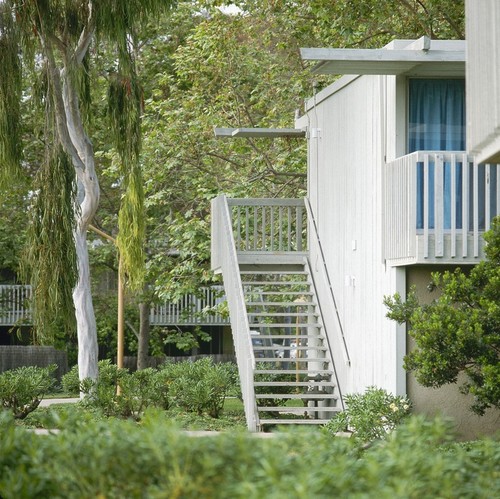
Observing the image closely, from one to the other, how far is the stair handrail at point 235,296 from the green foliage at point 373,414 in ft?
7.64

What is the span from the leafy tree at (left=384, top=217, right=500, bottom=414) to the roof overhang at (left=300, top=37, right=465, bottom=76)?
2.80 m

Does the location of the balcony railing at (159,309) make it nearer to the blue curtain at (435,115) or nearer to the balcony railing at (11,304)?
the balcony railing at (11,304)

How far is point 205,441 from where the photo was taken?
19.2ft

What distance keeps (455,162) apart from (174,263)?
17.0 metres

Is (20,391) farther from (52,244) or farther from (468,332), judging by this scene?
(468,332)

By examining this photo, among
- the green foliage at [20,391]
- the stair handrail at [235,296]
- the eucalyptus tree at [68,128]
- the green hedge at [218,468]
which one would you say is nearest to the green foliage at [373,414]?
the stair handrail at [235,296]

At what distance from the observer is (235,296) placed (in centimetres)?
2006

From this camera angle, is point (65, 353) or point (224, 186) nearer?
point (224, 186)

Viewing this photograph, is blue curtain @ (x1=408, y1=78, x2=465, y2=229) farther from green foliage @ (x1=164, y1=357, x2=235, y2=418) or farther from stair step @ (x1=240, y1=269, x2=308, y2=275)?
green foliage @ (x1=164, y1=357, x2=235, y2=418)

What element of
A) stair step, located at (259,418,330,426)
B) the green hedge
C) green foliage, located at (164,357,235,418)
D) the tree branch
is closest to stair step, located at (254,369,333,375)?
stair step, located at (259,418,330,426)

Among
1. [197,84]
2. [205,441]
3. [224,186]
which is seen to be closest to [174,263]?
[224,186]

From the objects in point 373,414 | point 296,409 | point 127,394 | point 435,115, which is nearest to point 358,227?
point 435,115

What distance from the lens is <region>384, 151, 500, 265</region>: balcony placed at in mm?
15727

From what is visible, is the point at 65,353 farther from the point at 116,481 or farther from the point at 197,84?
the point at 116,481
